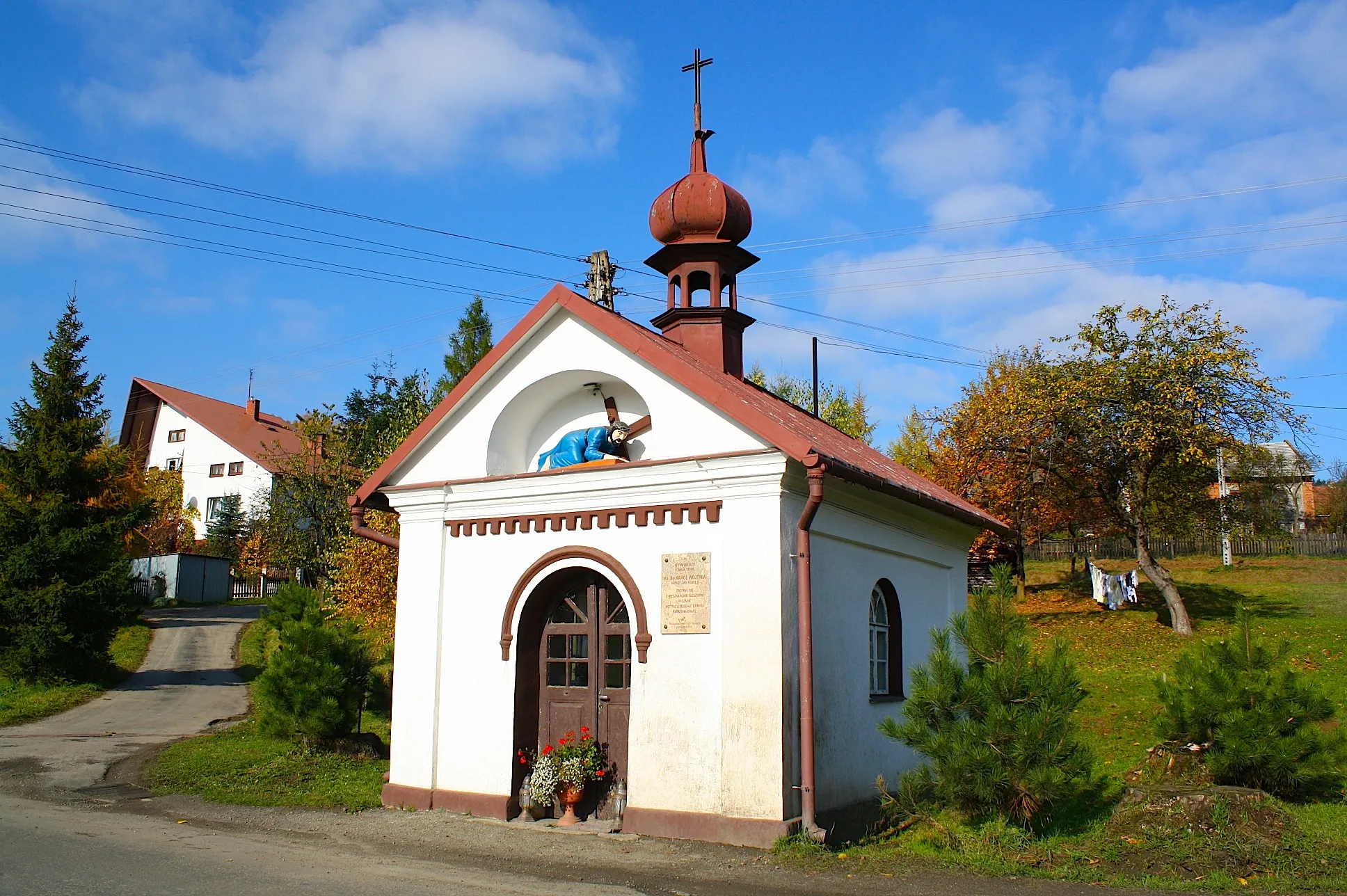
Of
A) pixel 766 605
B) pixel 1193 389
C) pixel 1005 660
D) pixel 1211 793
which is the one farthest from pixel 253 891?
pixel 1193 389

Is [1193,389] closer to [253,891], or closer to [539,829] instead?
[539,829]

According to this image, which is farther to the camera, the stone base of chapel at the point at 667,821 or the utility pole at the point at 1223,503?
the utility pole at the point at 1223,503

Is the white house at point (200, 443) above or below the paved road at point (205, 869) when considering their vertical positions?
above

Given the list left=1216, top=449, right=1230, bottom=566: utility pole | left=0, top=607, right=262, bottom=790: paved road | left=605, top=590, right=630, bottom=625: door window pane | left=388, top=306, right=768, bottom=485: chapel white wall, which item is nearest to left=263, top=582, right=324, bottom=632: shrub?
left=0, top=607, right=262, bottom=790: paved road

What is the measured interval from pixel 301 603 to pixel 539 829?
34.0 ft

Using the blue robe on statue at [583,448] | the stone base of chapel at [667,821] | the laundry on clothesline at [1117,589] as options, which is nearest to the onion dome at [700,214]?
the blue robe on statue at [583,448]

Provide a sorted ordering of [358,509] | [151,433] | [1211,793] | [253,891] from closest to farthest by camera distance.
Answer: [253,891], [1211,793], [358,509], [151,433]

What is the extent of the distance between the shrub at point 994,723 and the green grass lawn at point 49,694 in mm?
16179

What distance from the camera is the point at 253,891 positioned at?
7.19 m

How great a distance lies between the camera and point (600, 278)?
59.1ft

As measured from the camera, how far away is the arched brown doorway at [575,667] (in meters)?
10.4

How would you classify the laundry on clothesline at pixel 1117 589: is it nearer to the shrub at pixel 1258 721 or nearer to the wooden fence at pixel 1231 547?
the wooden fence at pixel 1231 547

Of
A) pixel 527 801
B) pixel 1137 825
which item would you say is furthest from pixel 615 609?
pixel 1137 825

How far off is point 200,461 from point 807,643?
4365 centimetres
